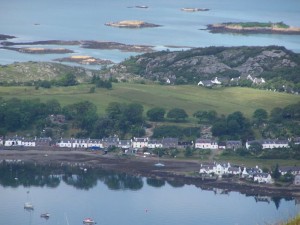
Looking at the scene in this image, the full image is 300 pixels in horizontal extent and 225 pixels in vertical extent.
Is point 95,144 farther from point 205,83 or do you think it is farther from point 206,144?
point 205,83

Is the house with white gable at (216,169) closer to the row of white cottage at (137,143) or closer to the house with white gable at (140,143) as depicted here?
the row of white cottage at (137,143)

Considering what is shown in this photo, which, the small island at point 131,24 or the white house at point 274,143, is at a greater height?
the small island at point 131,24

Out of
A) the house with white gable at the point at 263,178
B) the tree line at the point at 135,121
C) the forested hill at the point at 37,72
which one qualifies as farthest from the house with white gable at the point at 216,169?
the forested hill at the point at 37,72

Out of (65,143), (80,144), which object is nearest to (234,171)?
(80,144)

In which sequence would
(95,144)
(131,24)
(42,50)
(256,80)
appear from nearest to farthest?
(95,144) < (256,80) < (42,50) < (131,24)

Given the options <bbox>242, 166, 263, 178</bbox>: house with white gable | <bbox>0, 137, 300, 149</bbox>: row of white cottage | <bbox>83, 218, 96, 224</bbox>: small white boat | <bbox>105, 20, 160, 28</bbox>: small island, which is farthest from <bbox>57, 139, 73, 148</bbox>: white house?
<bbox>105, 20, 160, 28</bbox>: small island

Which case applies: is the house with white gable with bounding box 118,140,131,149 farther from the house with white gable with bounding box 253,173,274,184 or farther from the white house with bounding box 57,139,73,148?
the house with white gable with bounding box 253,173,274,184
